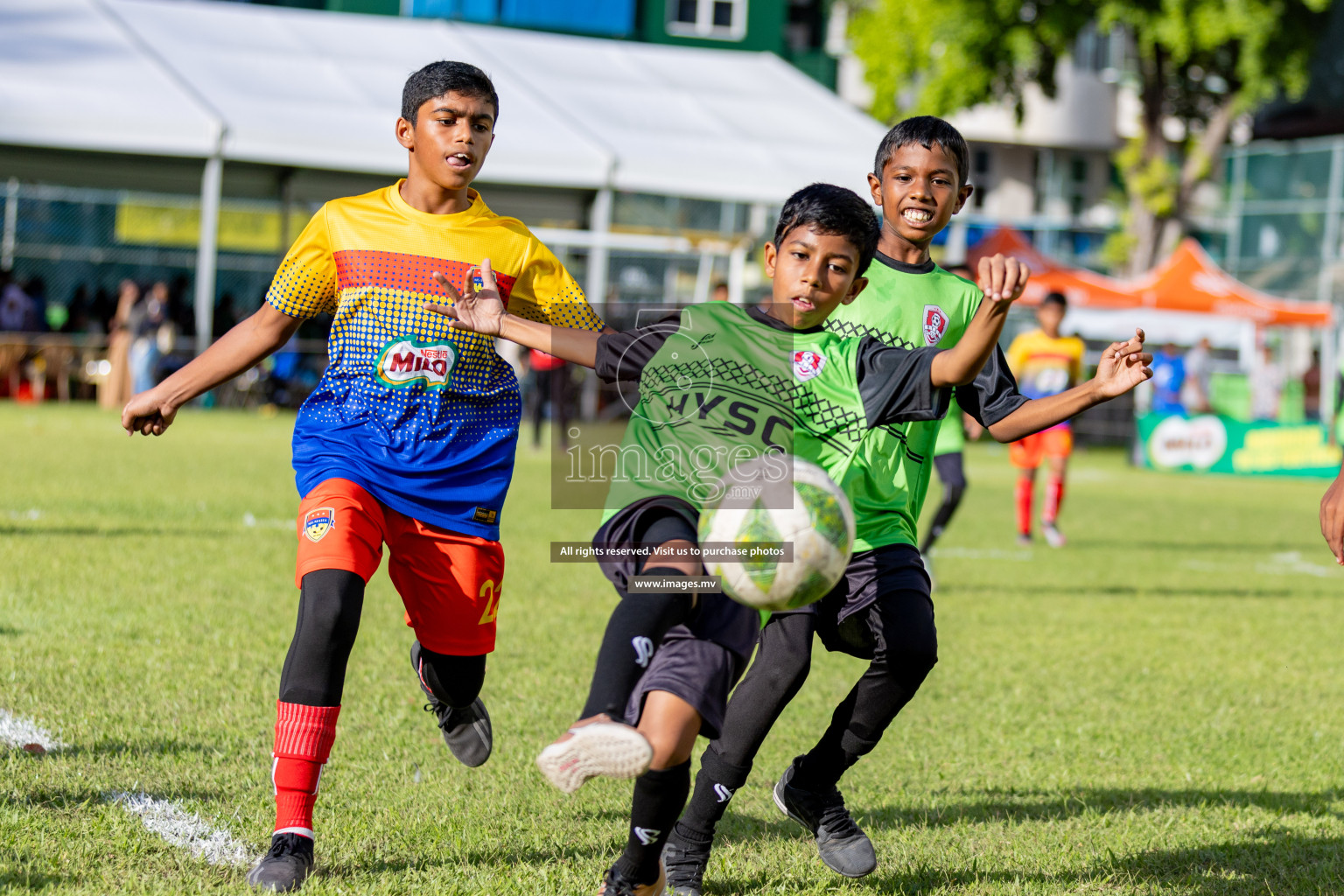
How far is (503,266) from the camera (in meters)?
3.92

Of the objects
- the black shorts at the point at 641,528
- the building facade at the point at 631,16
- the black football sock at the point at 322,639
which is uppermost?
the building facade at the point at 631,16

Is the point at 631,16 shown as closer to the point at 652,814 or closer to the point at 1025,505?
the point at 1025,505

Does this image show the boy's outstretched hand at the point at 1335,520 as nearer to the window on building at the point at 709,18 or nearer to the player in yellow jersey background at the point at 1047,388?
the player in yellow jersey background at the point at 1047,388

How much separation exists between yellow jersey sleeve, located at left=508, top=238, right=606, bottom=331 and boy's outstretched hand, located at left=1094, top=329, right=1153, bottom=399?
1315 mm

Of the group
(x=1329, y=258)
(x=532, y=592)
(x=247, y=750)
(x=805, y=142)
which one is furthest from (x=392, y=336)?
(x=1329, y=258)

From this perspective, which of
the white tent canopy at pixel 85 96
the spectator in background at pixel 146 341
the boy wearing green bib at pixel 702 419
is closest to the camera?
the boy wearing green bib at pixel 702 419

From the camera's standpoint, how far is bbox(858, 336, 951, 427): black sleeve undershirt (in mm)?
3418

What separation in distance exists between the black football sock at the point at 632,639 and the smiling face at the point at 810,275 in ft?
2.31

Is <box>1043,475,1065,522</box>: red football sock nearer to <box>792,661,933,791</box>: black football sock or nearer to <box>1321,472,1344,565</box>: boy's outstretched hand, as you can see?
<box>792,661,933,791</box>: black football sock

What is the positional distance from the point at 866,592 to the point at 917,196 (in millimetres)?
1117

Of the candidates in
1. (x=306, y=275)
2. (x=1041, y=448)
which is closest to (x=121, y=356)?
(x=1041, y=448)

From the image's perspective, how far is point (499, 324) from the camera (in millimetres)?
3572

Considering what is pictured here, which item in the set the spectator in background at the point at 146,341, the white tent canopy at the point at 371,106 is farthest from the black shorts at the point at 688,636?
the spectator in background at the point at 146,341

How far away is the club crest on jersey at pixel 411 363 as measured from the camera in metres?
3.79
